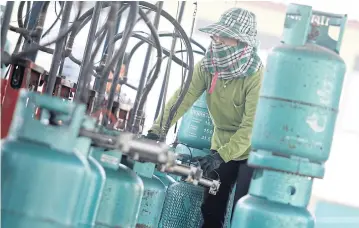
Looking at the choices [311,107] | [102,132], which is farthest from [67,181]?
[311,107]

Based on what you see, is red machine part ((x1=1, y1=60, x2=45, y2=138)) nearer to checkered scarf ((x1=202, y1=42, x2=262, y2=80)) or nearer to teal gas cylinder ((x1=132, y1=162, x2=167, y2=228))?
teal gas cylinder ((x1=132, y1=162, x2=167, y2=228))

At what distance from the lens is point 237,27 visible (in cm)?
302

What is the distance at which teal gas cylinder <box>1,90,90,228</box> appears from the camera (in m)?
1.46

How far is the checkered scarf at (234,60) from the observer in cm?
301

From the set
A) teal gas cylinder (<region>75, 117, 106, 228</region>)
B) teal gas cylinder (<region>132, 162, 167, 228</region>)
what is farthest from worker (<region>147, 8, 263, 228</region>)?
teal gas cylinder (<region>75, 117, 106, 228</region>)

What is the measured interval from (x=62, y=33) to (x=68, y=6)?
10 centimetres

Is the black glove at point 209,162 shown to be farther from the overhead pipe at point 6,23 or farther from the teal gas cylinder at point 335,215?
the teal gas cylinder at point 335,215

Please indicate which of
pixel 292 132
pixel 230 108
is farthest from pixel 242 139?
pixel 292 132

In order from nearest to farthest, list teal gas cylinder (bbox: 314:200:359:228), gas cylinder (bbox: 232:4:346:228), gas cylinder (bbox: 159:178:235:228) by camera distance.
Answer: gas cylinder (bbox: 232:4:346:228) → gas cylinder (bbox: 159:178:235:228) → teal gas cylinder (bbox: 314:200:359:228)

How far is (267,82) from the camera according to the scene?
2383 millimetres

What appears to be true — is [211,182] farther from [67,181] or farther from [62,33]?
[67,181]

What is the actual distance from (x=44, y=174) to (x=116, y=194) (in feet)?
1.72

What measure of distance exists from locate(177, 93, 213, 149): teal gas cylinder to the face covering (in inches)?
25.1

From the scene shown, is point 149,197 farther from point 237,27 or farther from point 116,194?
point 237,27
